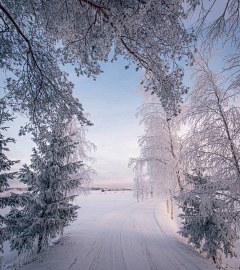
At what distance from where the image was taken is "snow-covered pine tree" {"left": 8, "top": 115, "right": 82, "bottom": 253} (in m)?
5.26

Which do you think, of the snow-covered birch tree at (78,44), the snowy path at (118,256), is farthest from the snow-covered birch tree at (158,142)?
the snow-covered birch tree at (78,44)

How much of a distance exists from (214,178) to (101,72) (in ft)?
14.2

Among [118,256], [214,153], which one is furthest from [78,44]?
[118,256]

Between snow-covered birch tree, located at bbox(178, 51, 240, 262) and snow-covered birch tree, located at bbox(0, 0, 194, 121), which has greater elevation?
snow-covered birch tree, located at bbox(0, 0, 194, 121)

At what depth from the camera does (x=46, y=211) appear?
18.2ft

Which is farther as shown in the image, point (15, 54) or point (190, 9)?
point (15, 54)

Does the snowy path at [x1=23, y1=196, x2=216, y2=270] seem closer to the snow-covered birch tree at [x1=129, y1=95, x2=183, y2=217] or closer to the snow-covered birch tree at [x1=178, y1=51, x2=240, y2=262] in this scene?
the snow-covered birch tree at [x1=178, y1=51, x2=240, y2=262]

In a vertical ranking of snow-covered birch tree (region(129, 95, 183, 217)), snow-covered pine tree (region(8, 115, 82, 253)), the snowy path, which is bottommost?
the snowy path

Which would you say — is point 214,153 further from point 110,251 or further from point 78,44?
point 110,251

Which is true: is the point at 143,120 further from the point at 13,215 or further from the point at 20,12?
the point at 13,215

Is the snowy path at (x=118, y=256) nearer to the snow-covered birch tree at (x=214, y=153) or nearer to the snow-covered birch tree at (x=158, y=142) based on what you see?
the snow-covered birch tree at (x=214, y=153)

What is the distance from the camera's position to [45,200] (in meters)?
6.14

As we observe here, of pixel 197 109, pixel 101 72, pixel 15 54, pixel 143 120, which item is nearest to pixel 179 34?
pixel 101 72

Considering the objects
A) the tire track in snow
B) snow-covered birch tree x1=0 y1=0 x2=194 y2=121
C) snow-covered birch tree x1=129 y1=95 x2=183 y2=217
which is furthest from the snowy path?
snow-covered birch tree x1=0 y1=0 x2=194 y2=121
